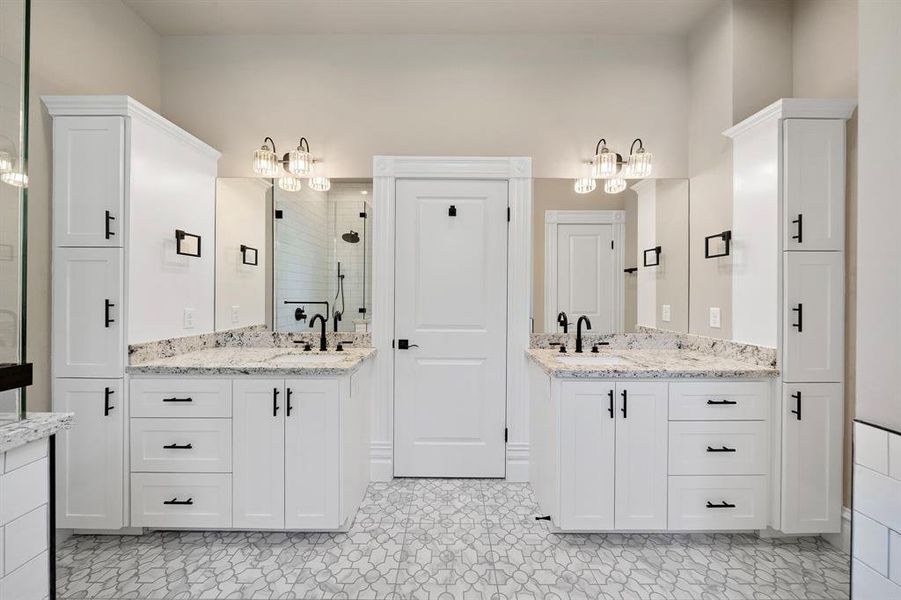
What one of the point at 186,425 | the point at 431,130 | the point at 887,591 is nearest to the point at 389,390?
the point at 186,425

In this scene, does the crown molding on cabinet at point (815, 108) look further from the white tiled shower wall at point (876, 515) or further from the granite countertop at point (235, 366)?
the granite countertop at point (235, 366)

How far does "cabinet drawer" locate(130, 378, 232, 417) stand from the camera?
203 cm

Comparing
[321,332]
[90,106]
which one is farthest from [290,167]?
[321,332]

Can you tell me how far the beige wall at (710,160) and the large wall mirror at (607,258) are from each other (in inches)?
4.8

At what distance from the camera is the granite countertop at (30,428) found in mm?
1007

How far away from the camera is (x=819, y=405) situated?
6.57ft

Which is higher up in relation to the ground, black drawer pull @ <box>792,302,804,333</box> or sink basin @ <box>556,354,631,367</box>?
black drawer pull @ <box>792,302,804,333</box>

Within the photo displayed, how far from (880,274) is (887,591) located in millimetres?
837

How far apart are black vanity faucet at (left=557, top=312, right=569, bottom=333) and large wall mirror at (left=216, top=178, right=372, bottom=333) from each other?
1.27 meters

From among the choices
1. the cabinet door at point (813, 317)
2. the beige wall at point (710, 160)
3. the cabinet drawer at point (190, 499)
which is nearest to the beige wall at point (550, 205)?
the beige wall at point (710, 160)

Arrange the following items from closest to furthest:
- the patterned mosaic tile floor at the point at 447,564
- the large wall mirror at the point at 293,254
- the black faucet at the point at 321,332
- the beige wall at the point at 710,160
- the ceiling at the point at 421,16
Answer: the patterned mosaic tile floor at the point at 447,564, the beige wall at the point at 710,160, the ceiling at the point at 421,16, the black faucet at the point at 321,332, the large wall mirror at the point at 293,254

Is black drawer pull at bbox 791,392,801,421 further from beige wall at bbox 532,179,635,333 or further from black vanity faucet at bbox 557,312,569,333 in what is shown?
black vanity faucet at bbox 557,312,569,333

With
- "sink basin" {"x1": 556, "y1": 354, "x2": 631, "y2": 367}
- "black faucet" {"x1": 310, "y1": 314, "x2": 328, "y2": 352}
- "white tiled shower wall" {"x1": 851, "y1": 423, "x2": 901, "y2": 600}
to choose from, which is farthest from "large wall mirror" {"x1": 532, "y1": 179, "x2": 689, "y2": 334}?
"white tiled shower wall" {"x1": 851, "y1": 423, "x2": 901, "y2": 600}

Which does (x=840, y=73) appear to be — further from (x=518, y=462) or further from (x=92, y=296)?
(x=92, y=296)
